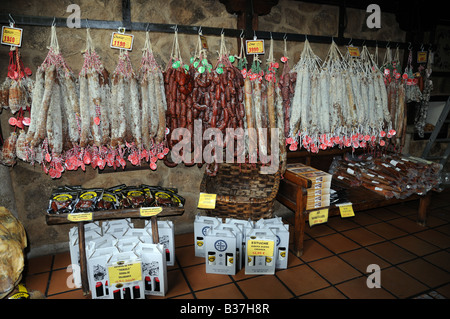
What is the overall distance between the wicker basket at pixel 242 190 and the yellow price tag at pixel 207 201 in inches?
3.9

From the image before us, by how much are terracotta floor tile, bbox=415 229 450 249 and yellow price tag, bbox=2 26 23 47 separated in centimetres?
478

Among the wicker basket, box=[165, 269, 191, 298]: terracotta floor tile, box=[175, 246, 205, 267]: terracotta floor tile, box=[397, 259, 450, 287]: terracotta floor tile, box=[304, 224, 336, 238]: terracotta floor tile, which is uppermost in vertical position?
the wicker basket

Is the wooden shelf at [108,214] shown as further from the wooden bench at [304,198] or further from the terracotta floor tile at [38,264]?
the wooden bench at [304,198]

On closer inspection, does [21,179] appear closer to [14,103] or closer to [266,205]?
[14,103]

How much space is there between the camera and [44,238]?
10.7 feet

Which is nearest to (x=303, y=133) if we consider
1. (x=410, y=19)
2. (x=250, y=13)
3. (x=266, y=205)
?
(x=266, y=205)

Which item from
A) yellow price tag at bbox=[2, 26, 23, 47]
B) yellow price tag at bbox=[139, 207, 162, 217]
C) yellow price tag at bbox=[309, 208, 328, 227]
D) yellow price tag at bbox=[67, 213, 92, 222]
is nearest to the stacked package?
yellow price tag at bbox=[309, 208, 328, 227]

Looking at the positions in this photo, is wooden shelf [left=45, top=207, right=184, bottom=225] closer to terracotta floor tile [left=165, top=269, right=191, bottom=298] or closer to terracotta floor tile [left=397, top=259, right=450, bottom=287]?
terracotta floor tile [left=165, top=269, right=191, bottom=298]

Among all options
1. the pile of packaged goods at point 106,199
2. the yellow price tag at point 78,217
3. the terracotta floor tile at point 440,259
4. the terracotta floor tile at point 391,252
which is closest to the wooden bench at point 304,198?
the terracotta floor tile at point 391,252

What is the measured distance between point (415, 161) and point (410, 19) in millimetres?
2037

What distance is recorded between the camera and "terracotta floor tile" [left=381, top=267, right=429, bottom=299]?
8.68ft

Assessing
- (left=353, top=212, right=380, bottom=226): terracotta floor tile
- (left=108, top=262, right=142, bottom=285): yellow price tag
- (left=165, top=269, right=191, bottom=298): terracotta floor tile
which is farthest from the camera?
(left=353, top=212, right=380, bottom=226): terracotta floor tile

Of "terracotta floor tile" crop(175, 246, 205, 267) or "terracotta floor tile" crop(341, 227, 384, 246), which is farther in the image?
"terracotta floor tile" crop(341, 227, 384, 246)

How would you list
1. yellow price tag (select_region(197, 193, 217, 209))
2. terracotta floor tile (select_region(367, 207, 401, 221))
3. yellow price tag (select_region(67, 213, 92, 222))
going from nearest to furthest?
yellow price tag (select_region(67, 213, 92, 222)), yellow price tag (select_region(197, 193, 217, 209)), terracotta floor tile (select_region(367, 207, 401, 221))
